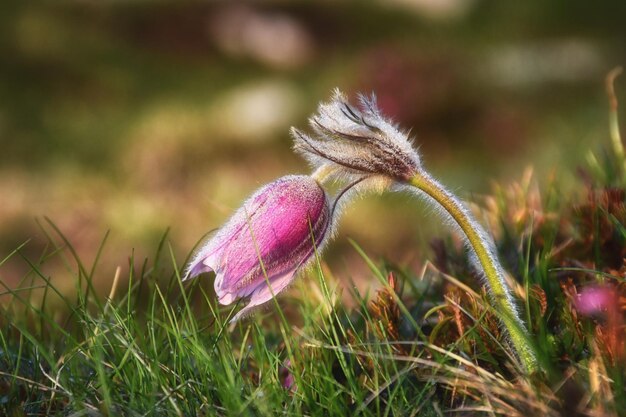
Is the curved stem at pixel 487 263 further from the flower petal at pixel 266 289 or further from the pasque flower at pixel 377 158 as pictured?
the flower petal at pixel 266 289

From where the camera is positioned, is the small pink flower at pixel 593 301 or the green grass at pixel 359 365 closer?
the green grass at pixel 359 365

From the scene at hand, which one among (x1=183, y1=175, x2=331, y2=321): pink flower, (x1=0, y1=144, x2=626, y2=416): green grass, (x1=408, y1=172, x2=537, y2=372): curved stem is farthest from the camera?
(x1=183, y1=175, x2=331, y2=321): pink flower

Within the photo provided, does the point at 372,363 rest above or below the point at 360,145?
below

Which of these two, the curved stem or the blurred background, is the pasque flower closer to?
the curved stem

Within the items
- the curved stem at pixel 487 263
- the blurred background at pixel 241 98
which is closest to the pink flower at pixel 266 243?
the curved stem at pixel 487 263

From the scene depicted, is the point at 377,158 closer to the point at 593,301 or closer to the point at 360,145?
the point at 360,145

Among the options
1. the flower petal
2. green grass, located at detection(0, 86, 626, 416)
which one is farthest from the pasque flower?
the flower petal

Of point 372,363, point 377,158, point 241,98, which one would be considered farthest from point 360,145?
point 241,98
